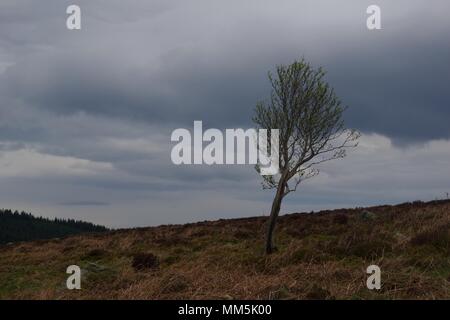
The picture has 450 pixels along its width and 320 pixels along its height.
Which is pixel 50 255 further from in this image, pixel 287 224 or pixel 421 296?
pixel 421 296

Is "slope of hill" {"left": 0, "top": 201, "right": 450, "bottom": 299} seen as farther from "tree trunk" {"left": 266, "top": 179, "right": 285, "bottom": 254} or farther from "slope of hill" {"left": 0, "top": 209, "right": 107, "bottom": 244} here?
"slope of hill" {"left": 0, "top": 209, "right": 107, "bottom": 244}

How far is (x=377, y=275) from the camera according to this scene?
10.1 m

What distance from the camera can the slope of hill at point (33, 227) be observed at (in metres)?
120

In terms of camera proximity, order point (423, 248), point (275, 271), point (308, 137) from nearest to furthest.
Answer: point (275, 271) < point (423, 248) < point (308, 137)

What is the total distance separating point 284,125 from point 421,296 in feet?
31.0

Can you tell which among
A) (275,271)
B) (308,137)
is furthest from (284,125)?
(275,271)

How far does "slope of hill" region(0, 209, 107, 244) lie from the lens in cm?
12017

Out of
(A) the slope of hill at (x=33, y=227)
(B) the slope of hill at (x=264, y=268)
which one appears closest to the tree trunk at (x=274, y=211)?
(B) the slope of hill at (x=264, y=268)

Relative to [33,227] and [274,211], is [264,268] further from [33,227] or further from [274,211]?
[33,227]

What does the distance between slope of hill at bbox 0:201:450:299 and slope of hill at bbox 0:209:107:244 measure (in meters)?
104

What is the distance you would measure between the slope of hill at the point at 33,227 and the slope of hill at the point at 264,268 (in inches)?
4104

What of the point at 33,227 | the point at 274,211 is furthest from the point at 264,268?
the point at 33,227

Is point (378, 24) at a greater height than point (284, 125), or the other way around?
point (378, 24)

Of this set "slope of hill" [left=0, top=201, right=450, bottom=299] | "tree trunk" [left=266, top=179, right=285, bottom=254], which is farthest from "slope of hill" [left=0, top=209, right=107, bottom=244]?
"tree trunk" [left=266, top=179, right=285, bottom=254]
